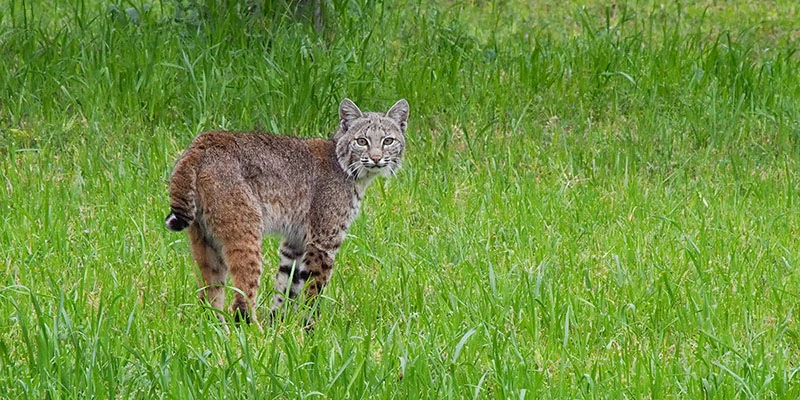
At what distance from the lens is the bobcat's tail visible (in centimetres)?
584

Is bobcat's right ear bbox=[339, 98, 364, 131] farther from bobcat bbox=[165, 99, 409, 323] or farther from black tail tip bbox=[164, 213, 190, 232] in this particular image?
black tail tip bbox=[164, 213, 190, 232]

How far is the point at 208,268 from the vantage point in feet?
20.5

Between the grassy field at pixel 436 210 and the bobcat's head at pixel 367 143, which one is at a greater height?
the bobcat's head at pixel 367 143

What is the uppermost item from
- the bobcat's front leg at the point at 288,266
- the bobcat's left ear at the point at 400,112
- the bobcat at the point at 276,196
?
the bobcat's left ear at the point at 400,112

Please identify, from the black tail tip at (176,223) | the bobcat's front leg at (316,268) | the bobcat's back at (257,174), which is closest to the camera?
the black tail tip at (176,223)

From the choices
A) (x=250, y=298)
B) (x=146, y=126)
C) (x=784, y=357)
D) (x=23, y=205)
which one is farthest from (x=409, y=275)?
(x=146, y=126)

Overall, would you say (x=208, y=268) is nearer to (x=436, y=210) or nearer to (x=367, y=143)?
(x=367, y=143)

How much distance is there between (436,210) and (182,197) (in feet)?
7.36

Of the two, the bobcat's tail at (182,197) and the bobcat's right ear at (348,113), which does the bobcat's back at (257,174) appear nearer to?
the bobcat's tail at (182,197)

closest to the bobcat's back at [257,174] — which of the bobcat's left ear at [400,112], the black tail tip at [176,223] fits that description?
the black tail tip at [176,223]

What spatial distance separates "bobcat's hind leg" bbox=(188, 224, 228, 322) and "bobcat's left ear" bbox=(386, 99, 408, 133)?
1460 mm

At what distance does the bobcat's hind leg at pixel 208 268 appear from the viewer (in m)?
6.19

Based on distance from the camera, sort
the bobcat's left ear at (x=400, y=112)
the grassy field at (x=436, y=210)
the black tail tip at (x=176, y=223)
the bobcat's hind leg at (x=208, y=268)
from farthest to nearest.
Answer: the bobcat's left ear at (x=400, y=112) < the bobcat's hind leg at (x=208, y=268) < the black tail tip at (x=176, y=223) < the grassy field at (x=436, y=210)

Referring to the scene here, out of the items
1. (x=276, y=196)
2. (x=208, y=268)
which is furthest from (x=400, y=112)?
(x=208, y=268)
